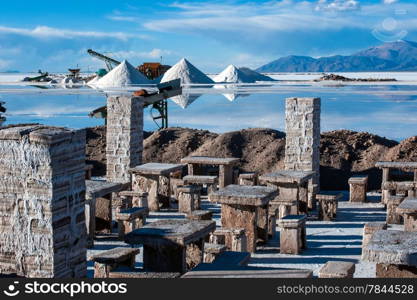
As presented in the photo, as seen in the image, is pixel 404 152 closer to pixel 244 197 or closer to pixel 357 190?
pixel 357 190

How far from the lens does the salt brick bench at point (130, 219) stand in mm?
10539

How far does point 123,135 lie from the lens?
14227 mm

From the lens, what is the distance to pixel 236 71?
53.6 meters

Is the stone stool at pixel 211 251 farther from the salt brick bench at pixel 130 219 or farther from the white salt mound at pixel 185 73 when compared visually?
the white salt mound at pixel 185 73

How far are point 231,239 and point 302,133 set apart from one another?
16.4 ft

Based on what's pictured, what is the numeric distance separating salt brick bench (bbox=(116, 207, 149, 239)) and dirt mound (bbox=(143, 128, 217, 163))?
6.75 metres

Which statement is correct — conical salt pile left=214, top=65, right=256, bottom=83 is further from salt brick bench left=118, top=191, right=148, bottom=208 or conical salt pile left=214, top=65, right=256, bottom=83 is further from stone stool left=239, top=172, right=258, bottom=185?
salt brick bench left=118, top=191, right=148, bottom=208

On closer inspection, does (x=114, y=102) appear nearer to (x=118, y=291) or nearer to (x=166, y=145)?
(x=166, y=145)

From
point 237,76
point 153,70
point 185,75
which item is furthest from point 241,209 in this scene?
point 237,76

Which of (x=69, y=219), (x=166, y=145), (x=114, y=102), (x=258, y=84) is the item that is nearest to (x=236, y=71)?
(x=258, y=84)

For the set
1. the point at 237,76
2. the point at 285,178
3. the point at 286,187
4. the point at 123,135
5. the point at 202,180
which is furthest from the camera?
the point at 237,76

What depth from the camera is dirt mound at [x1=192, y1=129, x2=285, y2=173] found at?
54.7 feet

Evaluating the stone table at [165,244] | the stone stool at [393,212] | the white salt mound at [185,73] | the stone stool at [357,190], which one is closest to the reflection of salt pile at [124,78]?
the white salt mound at [185,73]

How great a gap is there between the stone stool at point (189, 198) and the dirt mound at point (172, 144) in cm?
481
